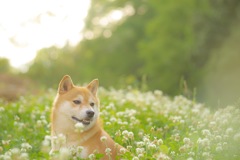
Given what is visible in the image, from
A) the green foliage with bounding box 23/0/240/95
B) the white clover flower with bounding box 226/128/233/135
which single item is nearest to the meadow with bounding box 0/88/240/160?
the white clover flower with bounding box 226/128/233/135

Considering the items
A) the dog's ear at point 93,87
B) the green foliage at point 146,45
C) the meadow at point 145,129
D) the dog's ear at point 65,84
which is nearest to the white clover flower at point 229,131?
the meadow at point 145,129

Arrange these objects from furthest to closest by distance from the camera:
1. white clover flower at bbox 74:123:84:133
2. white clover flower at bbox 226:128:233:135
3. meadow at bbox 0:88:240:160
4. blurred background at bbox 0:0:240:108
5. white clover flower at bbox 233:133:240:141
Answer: blurred background at bbox 0:0:240:108, white clover flower at bbox 226:128:233:135, white clover flower at bbox 233:133:240:141, meadow at bbox 0:88:240:160, white clover flower at bbox 74:123:84:133

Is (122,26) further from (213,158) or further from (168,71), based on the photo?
(213,158)

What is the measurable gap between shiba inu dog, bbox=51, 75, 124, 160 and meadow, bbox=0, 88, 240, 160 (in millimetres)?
326

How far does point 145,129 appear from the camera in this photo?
28.5 feet

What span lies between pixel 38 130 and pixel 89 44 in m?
36.2

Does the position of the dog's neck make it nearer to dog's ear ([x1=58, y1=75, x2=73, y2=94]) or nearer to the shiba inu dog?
the shiba inu dog

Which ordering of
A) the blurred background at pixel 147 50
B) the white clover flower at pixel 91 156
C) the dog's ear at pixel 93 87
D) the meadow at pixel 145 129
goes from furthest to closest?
the blurred background at pixel 147 50 < the dog's ear at pixel 93 87 < the meadow at pixel 145 129 < the white clover flower at pixel 91 156

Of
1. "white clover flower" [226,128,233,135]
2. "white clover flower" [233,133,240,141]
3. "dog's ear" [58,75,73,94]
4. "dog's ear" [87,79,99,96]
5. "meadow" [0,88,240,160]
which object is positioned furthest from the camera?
"dog's ear" [87,79,99,96]

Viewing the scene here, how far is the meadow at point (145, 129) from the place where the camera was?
6.36 metres

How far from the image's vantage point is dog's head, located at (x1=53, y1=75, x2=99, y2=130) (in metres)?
6.91

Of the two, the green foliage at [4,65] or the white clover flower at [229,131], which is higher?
the green foliage at [4,65]

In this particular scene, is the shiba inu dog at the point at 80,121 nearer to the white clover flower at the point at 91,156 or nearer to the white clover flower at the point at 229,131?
the white clover flower at the point at 91,156

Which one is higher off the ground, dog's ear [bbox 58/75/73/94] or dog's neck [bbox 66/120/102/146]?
dog's ear [bbox 58/75/73/94]
